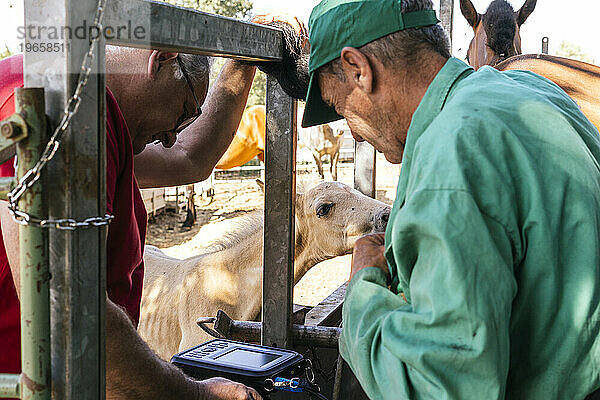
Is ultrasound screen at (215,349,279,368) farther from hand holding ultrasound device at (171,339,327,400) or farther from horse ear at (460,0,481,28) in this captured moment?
horse ear at (460,0,481,28)

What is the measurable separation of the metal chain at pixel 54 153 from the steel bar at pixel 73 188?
15mm

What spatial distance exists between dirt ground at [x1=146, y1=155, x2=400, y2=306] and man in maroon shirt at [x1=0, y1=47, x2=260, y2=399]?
1.67 m

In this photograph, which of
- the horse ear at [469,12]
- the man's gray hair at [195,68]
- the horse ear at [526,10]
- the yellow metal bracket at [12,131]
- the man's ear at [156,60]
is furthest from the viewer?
the horse ear at [469,12]

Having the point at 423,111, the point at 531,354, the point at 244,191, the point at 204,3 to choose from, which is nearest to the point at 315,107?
the point at 423,111

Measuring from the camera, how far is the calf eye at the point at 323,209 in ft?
13.8

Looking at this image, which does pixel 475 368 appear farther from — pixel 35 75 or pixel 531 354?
pixel 35 75

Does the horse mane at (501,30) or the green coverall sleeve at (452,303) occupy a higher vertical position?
the horse mane at (501,30)

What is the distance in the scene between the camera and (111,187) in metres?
1.71

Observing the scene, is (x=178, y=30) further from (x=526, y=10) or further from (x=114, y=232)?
(x=526, y=10)

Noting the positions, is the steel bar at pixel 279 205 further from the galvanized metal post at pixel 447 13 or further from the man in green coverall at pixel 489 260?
the galvanized metal post at pixel 447 13

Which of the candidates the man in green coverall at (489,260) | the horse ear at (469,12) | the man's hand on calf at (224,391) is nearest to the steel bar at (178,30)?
the man in green coverall at (489,260)

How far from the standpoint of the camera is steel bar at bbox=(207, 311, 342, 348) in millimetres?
2623

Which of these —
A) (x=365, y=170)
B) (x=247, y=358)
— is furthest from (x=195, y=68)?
(x=365, y=170)

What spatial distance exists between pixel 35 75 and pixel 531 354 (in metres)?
1.01
